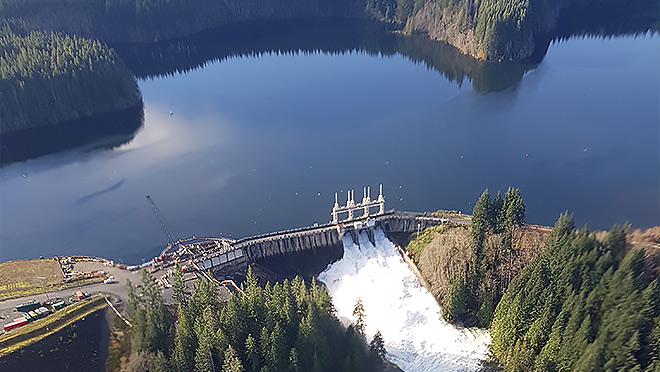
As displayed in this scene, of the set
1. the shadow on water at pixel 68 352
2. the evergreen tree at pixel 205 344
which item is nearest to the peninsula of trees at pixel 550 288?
the evergreen tree at pixel 205 344

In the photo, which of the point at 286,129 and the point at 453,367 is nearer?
the point at 453,367

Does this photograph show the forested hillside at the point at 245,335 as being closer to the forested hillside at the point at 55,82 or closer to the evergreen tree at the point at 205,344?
the evergreen tree at the point at 205,344

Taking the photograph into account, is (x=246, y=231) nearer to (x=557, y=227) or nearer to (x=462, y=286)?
(x=462, y=286)

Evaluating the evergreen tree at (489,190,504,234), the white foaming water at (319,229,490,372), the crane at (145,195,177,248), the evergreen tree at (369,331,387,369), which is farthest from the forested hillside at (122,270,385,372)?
the crane at (145,195,177,248)

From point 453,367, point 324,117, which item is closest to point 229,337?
point 453,367

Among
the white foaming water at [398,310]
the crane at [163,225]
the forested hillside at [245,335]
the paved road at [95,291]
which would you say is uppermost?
the forested hillside at [245,335]

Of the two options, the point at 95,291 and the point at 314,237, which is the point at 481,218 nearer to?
the point at 314,237

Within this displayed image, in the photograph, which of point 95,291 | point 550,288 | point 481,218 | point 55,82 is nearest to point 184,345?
point 95,291
